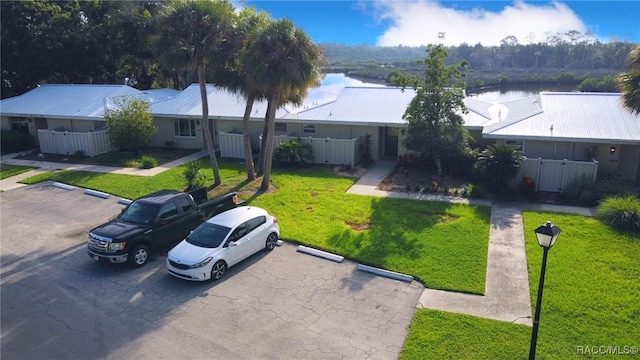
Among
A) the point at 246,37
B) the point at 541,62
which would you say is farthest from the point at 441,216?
the point at 541,62

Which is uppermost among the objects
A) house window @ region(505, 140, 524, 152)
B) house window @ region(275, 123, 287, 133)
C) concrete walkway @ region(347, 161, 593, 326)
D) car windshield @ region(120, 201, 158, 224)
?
house window @ region(275, 123, 287, 133)

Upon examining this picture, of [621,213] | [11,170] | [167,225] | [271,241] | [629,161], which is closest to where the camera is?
[167,225]

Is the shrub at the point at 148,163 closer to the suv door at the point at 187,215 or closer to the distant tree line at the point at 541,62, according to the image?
the suv door at the point at 187,215

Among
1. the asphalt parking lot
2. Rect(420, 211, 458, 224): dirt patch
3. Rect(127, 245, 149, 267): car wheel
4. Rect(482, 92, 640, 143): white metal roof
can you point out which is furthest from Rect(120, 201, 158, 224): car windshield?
Rect(482, 92, 640, 143): white metal roof

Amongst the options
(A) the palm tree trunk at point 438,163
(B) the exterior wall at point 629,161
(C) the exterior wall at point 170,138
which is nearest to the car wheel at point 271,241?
(A) the palm tree trunk at point 438,163

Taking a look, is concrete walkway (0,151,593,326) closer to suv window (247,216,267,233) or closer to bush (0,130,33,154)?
suv window (247,216,267,233)

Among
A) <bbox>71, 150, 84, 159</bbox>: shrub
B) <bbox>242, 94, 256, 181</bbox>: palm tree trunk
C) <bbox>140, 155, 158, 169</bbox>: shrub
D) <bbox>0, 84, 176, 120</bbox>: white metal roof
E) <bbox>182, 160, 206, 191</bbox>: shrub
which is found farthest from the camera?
<bbox>0, 84, 176, 120</bbox>: white metal roof

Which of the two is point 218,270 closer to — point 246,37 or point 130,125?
point 246,37
